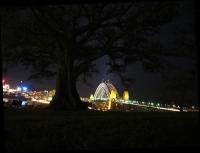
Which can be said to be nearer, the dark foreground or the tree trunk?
the dark foreground

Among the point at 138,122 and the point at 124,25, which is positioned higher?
the point at 124,25

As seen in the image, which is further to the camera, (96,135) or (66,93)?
(66,93)

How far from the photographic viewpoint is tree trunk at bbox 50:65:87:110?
26.4 m

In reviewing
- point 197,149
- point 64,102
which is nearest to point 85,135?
point 197,149

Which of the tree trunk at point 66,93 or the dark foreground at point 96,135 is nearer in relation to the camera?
the dark foreground at point 96,135

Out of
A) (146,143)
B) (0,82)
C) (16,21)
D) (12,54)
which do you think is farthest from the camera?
(12,54)

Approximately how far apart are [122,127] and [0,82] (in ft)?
25.9

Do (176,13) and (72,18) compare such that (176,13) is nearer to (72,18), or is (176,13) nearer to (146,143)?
(72,18)

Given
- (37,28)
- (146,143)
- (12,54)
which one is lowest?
(146,143)

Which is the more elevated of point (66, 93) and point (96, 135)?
point (66, 93)

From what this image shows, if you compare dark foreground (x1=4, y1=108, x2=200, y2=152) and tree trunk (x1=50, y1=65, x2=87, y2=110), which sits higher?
tree trunk (x1=50, y1=65, x2=87, y2=110)

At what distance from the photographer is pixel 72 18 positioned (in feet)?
85.1

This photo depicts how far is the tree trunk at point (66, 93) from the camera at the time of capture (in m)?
26.4

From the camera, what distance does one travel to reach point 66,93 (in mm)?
26875
